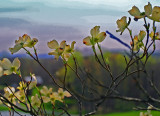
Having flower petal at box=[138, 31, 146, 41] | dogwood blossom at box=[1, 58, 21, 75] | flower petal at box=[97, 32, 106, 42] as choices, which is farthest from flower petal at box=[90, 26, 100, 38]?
dogwood blossom at box=[1, 58, 21, 75]

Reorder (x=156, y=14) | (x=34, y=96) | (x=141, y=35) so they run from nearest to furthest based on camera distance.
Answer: (x=156, y=14) → (x=141, y=35) → (x=34, y=96)

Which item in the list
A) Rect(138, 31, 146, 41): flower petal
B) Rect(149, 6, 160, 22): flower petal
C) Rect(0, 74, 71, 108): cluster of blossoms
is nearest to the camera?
Rect(149, 6, 160, 22): flower petal

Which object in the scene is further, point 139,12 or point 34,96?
point 34,96

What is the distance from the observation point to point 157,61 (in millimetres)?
19672

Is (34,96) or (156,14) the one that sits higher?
(156,14)

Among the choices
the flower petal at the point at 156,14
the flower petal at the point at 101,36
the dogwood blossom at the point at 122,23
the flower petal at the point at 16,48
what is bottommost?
the flower petal at the point at 16,48

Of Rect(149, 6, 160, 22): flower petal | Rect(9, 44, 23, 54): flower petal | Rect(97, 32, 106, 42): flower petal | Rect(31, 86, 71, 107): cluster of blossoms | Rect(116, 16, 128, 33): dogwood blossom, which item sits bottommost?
Rect(31, 86, 71, 107): cluster of blossoms

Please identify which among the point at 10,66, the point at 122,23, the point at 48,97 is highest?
the point at 122,23

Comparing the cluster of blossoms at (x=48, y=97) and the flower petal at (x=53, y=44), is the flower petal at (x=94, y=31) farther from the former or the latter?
the cluster of blossoms at (x=48, y=97)

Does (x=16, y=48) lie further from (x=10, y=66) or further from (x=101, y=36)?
(x=101, y=36)

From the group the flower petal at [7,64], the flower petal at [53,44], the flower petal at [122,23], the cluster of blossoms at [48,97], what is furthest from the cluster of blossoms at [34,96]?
the flower petal at [122,23]

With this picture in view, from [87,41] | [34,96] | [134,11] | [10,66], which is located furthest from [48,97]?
[134,11]

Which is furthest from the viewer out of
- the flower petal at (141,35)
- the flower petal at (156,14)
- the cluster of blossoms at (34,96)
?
the cluster of blossoms at (34,96)

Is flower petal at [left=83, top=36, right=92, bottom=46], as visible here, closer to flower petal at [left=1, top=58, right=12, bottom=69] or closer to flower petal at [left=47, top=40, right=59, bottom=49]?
flower petal at [left=47, top=40, right=59, bottom=49]
